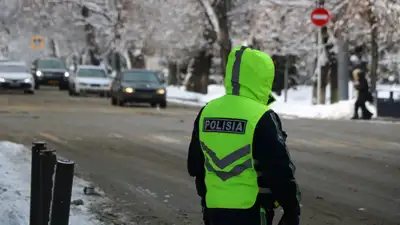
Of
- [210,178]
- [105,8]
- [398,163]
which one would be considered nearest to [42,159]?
[210,178]

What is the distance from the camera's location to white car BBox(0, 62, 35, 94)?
41.1m

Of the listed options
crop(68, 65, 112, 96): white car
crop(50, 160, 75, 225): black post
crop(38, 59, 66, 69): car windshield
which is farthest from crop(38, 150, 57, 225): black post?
crop(38, 59, 66, 69): car windshield

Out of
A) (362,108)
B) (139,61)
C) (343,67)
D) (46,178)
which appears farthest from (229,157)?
(139,61)

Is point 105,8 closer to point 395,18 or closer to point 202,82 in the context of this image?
point 202,82

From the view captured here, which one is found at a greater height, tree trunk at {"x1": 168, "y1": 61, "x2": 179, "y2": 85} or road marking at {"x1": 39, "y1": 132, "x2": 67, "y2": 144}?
tree trunk at {"x1": 168, "y1": 61, "x2": 179, "y2": 85}

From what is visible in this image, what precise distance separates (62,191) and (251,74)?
219 centimetres

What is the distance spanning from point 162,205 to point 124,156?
5024 millimetres

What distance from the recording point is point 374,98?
29297 millimetres

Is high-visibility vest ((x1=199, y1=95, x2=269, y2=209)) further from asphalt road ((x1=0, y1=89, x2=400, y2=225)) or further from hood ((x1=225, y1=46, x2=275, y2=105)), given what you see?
asphalt road ((x1=0, y1=89, x2=400, y2=225))

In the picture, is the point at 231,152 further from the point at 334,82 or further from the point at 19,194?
the point at 334,82

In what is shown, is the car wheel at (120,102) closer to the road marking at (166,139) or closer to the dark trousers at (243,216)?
the road marking at (166,139)

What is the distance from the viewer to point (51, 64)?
52688 millimetres

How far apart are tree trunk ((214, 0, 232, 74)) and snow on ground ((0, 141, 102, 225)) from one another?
24.8 m

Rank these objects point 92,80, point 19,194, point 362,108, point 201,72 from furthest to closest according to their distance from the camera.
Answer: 1. point 201,72
2. point 92,80
3. point 362,108
4. point 19,194
